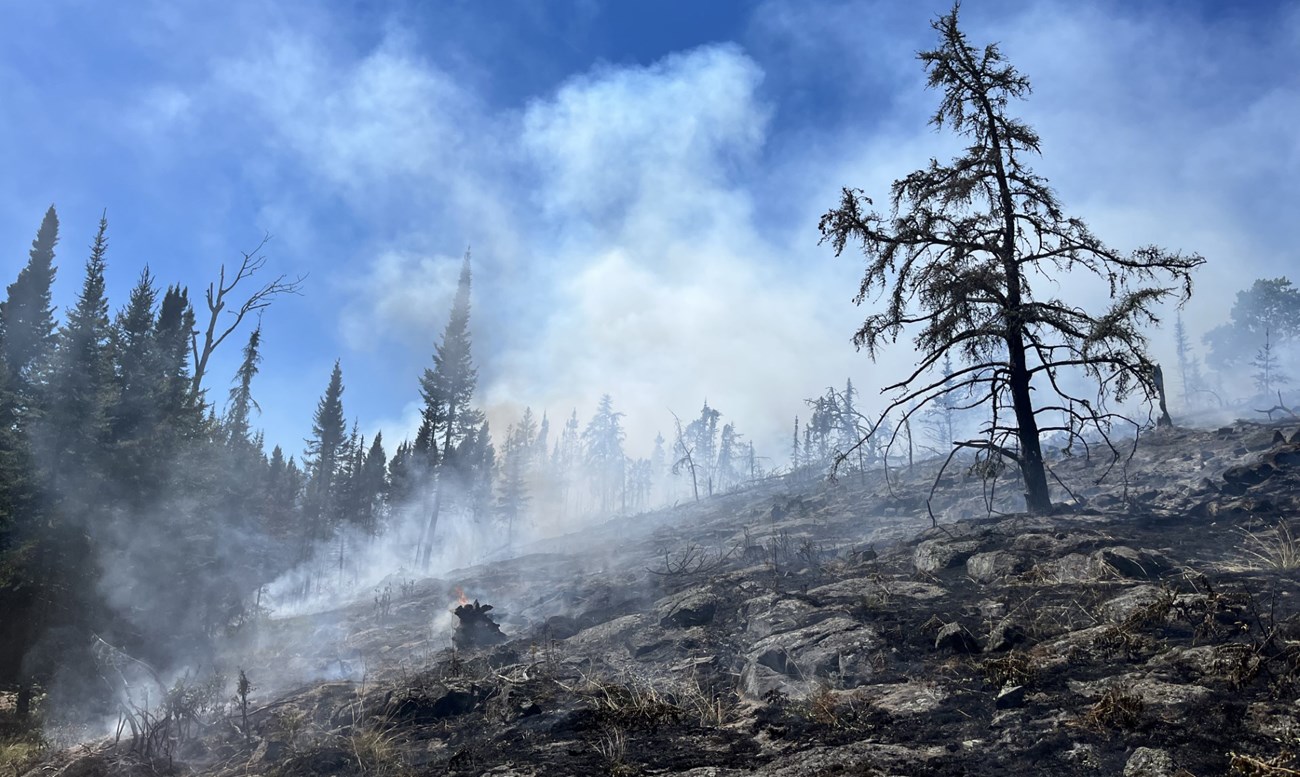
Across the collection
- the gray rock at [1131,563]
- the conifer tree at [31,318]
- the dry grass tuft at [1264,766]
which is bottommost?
the dry grass tuft at [1264,766]

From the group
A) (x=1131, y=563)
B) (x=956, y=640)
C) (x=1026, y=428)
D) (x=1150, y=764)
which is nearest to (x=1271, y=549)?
(x=1131, y=563)

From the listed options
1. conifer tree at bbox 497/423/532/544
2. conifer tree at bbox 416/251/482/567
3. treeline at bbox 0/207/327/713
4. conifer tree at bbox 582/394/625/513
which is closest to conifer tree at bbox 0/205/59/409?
treeline at bbox 0/207/327/713

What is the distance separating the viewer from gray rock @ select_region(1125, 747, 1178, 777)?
3.49 metres

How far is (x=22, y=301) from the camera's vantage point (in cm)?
3169

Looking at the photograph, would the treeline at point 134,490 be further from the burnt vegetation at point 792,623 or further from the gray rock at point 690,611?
the gray rock at point 690,611

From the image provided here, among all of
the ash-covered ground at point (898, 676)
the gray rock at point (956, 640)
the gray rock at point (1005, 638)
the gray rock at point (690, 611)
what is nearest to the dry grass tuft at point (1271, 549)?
the ash-covered ground at point (898, 676)

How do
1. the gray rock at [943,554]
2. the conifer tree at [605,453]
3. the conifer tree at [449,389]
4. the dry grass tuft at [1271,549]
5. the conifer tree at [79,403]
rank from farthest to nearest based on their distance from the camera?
1. the conifer tree at [605,453]
2. the conifer tree at [449,389]
3. the conifer tree at [79,403]
4. the gray rock at [943,554]
5. the dry grass tuft at [1271,549]

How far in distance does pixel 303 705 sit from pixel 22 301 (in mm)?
35213

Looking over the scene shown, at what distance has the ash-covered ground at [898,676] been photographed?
417 cm

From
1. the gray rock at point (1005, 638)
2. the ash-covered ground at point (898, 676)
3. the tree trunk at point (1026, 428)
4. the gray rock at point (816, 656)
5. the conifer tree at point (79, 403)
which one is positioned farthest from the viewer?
the conifer tree at point (79, 403)

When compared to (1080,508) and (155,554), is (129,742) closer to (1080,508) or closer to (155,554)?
(1080,508)

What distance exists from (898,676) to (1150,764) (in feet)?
8.30

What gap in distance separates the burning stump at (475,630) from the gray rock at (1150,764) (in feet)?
38.7

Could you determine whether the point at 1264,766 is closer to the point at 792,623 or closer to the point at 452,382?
the point at 792,623
